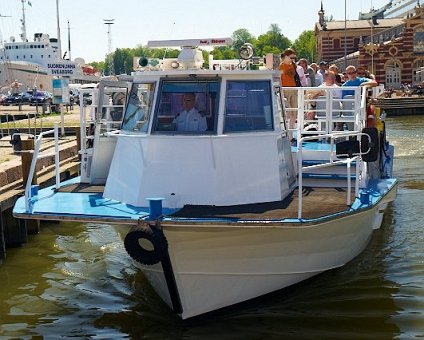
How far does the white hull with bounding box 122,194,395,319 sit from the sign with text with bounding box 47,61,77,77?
444 centimetres

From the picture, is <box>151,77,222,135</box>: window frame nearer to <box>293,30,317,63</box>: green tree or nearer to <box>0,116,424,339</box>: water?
<box>0,116,424,339</box>: water

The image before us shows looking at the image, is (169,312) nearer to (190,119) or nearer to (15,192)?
(190,119)

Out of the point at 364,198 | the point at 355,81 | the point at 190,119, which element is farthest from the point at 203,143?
the point at 355,81

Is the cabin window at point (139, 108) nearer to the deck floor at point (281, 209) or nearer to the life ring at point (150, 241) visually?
the deck floor at point (281, 209)

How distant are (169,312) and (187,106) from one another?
9.17 ft

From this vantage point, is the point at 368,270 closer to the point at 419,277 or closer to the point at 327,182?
the point at 419,277

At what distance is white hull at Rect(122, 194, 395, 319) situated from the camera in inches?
322

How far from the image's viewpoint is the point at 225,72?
9086mm

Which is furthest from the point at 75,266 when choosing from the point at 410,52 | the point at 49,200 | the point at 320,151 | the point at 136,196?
the point at 410,52

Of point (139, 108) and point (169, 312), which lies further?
point (139, 108)

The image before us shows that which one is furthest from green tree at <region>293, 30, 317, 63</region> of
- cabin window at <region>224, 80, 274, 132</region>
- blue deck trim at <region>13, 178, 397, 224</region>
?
blue deck trim at <region>13, 178, 397, 224</region>

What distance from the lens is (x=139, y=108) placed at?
962 centimetres

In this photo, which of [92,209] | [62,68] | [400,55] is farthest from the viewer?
[400,55]

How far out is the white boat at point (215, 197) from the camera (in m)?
8.14
